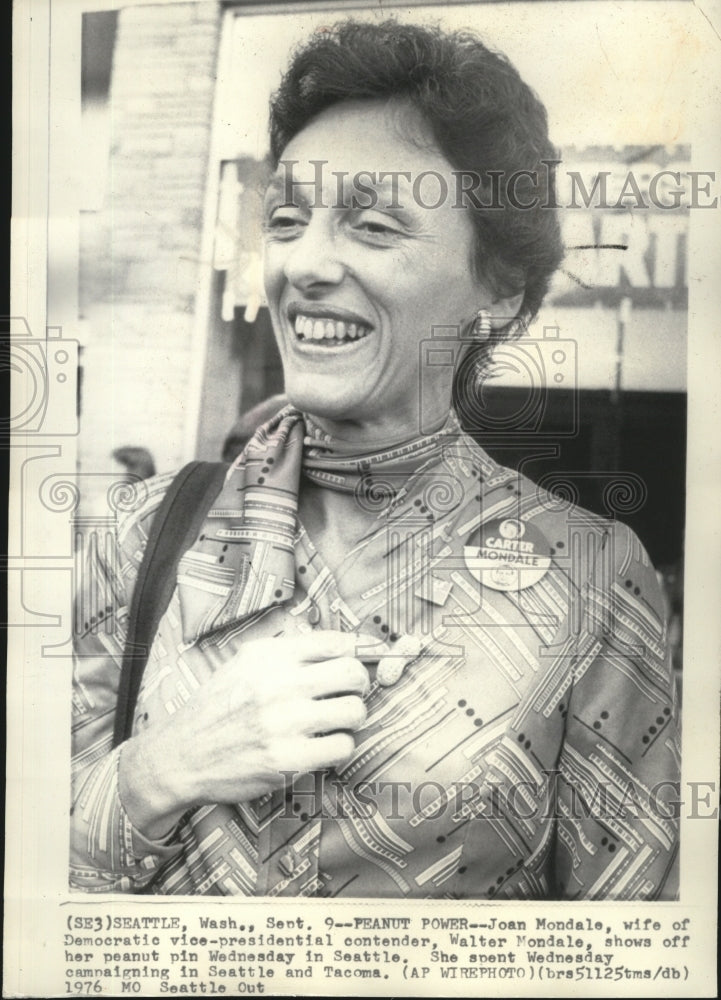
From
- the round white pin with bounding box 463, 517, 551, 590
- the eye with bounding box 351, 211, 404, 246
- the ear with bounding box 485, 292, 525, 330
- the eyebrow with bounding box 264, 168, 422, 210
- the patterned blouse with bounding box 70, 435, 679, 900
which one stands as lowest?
the patterned blouse with bounding box 70, 435, 679, 900

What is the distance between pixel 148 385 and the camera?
146 centimetres

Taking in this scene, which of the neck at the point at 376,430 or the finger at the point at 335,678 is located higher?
the neck at the point at 376,430

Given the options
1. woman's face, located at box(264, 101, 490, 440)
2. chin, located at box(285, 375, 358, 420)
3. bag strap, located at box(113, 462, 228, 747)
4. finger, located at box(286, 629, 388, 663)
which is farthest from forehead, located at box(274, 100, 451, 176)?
finger, located at box(286, 629, 388, 663)

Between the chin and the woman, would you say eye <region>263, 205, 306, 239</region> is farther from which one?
the chin

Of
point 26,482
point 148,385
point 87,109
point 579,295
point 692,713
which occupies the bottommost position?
point 692,713

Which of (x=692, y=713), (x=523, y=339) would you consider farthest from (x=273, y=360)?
(x=692, y=713)

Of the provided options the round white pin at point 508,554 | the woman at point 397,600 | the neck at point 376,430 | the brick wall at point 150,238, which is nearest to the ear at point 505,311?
the woman at point 397,600

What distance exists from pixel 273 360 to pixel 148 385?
0.57 ft

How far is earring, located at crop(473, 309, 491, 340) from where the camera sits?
142cm

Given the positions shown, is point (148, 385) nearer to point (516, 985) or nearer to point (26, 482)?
point (26, 482)

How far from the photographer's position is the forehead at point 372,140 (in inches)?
55.2

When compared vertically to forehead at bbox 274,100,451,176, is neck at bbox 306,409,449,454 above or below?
below

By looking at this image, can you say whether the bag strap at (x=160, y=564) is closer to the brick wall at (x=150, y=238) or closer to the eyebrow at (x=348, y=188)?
the brick wall at (x=150, y=238)

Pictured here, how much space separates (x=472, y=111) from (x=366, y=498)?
514mm
